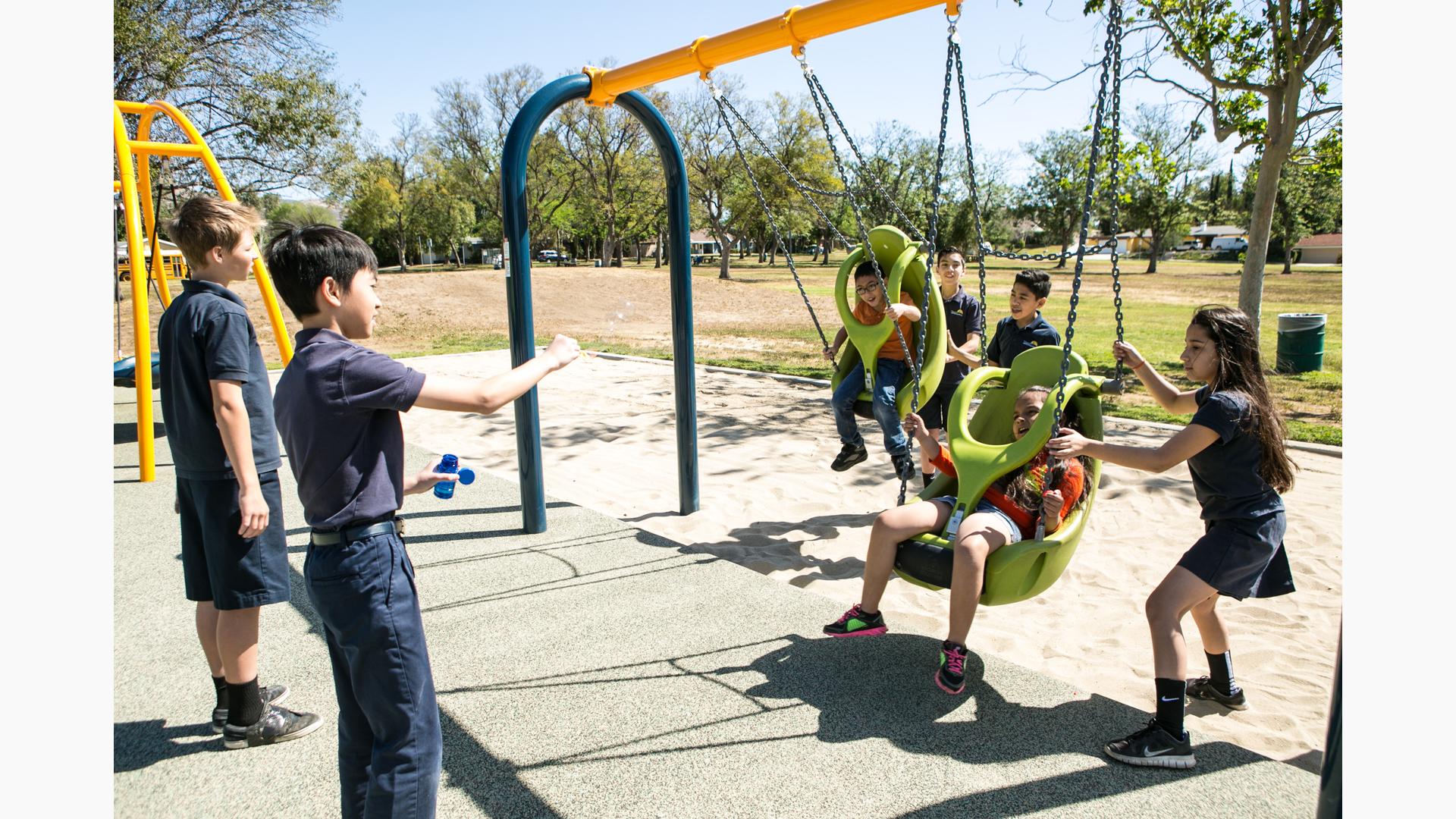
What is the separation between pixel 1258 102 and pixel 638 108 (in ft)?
30.2

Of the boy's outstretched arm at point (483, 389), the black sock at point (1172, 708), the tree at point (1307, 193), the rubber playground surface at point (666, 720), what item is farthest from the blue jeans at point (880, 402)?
the tree at point (1307, 193)

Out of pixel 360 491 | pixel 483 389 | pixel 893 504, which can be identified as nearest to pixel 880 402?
pixel 893 504

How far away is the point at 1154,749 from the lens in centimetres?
265

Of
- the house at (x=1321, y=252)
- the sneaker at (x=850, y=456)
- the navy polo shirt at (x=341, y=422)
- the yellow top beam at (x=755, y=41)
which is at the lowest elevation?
the sneaker at (x=850, y=456)

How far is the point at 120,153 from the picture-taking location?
6051 mm

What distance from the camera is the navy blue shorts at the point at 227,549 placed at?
267 centimetres

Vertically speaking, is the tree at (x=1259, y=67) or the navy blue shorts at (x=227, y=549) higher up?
the tree at (x=1259, y=67)

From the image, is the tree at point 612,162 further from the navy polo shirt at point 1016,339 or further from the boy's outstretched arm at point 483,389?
the boy's outstretched arm at point 483,389

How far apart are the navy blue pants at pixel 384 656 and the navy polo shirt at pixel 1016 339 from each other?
3.49 m

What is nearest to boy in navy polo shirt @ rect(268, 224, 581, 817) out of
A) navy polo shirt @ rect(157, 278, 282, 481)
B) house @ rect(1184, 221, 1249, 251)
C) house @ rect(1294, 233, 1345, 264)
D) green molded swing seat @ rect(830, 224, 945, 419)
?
navy polo shirt @ rect(157, 278, 282, 481)

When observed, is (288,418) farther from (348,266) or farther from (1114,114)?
(1114,114)

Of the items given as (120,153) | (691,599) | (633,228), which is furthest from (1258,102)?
(633,228)

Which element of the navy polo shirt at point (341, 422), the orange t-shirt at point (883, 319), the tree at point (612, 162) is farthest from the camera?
the tree at point (612, 162)

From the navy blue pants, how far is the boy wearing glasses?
284 cm
